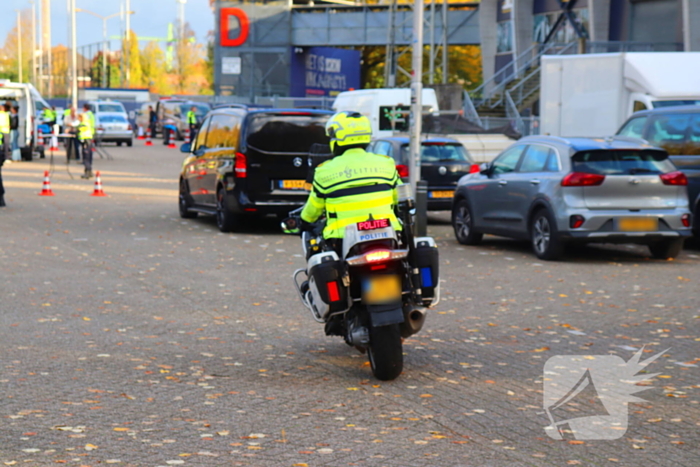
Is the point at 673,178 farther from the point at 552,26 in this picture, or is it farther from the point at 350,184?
the point at 552,26

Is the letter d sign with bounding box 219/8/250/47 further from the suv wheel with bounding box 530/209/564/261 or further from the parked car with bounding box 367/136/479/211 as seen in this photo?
the suv wheel with bounding box 530/209/564/261

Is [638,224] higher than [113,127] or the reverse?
the reverse

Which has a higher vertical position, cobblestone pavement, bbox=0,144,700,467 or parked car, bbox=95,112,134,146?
parked car, bbox=95,112,134,146

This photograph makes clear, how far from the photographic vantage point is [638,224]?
1311 cm

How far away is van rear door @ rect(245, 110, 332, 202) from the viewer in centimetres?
1633

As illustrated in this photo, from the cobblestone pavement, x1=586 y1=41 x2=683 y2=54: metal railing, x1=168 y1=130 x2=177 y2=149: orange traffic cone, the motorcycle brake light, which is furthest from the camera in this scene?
x1=168 y1=130 x2=177 y2=149: orange traffic cone

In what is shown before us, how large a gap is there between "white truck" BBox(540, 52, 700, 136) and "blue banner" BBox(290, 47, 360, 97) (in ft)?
124

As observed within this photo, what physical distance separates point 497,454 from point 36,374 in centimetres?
319

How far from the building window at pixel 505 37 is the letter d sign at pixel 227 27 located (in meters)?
17.3

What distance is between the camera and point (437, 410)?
6184mm

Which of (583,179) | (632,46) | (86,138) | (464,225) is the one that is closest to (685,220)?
(583,179)

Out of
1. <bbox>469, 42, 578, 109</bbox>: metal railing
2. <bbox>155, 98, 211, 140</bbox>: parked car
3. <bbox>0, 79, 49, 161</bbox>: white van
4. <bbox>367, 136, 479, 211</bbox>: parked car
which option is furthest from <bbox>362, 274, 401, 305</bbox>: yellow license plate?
<bbox>155, 98, 211, 140</bbox>: parked car

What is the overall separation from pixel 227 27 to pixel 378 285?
199 ft

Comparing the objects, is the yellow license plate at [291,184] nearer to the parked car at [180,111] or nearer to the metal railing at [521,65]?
the metal railing at [521,65]
